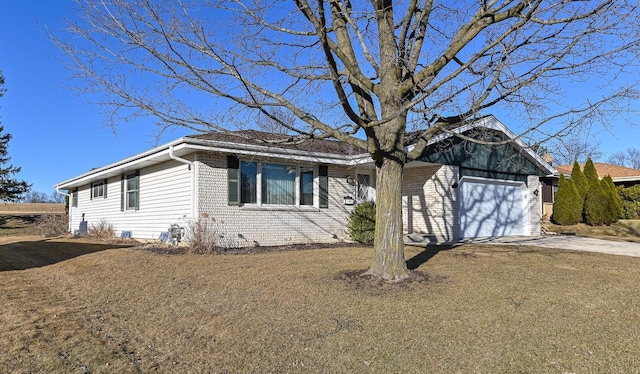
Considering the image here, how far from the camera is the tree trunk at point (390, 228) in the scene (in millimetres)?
6562

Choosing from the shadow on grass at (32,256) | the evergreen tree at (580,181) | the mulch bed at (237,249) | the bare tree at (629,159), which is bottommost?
the shadow on grass at (32,256)

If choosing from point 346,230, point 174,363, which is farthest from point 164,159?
point 174,363

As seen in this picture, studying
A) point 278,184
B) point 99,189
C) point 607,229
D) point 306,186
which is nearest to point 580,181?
point 607,229

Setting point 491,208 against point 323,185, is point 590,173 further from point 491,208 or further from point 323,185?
point 323,185

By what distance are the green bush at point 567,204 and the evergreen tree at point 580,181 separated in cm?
65

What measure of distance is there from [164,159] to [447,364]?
10.9 m

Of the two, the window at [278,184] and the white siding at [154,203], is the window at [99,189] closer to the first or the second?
the white siding at [154,203]

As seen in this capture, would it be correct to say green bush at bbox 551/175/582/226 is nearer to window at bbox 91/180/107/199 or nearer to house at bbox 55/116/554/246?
house at bbox 55/116/554/246

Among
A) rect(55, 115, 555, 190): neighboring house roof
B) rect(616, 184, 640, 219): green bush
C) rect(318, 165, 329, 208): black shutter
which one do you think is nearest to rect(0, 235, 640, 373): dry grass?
rect(55, 115, 555, 190): neighboring house roof

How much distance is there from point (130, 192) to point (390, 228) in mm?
11965

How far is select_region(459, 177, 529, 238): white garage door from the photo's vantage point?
14703 millimetres

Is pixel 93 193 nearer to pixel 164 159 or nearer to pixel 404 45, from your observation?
pixel 164 159

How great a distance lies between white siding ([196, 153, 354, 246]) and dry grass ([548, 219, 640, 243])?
10.6m

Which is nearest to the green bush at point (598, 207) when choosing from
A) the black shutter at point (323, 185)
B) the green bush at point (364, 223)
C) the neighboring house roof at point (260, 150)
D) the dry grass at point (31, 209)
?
the neighboring house roof at point (260, 150)
